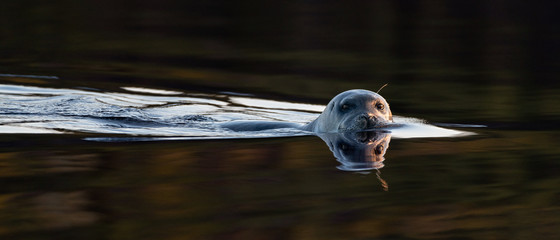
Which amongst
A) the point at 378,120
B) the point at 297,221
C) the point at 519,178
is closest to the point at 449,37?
the point at 378,120

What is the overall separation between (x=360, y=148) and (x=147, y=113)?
3.29m

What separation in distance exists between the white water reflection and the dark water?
6 centimetres

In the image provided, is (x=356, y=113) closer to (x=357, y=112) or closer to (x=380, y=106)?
(x=357, y=112)

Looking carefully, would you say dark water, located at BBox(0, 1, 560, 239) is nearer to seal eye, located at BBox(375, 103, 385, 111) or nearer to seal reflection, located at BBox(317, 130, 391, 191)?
seal reflection, located at BBox(317, 130, 391, 191)

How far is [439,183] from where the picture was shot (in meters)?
4.93

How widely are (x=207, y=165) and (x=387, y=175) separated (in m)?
1.05

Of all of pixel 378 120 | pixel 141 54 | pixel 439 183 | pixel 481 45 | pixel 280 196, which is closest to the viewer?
pixel 280 196

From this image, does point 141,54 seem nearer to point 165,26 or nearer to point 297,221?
point 165,26

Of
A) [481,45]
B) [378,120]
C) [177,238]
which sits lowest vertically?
[177,238]

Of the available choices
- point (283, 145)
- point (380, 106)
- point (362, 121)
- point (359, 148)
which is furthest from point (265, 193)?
point (380, 106)

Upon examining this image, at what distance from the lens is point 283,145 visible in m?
6.28

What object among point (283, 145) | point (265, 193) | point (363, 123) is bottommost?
point (265, 193)

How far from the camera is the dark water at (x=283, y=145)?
4.07 metres

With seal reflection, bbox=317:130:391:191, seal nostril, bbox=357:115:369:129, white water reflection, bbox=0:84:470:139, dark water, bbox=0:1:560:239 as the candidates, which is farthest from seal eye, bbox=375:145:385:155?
white water reflection, bbox=0:84:470:139
